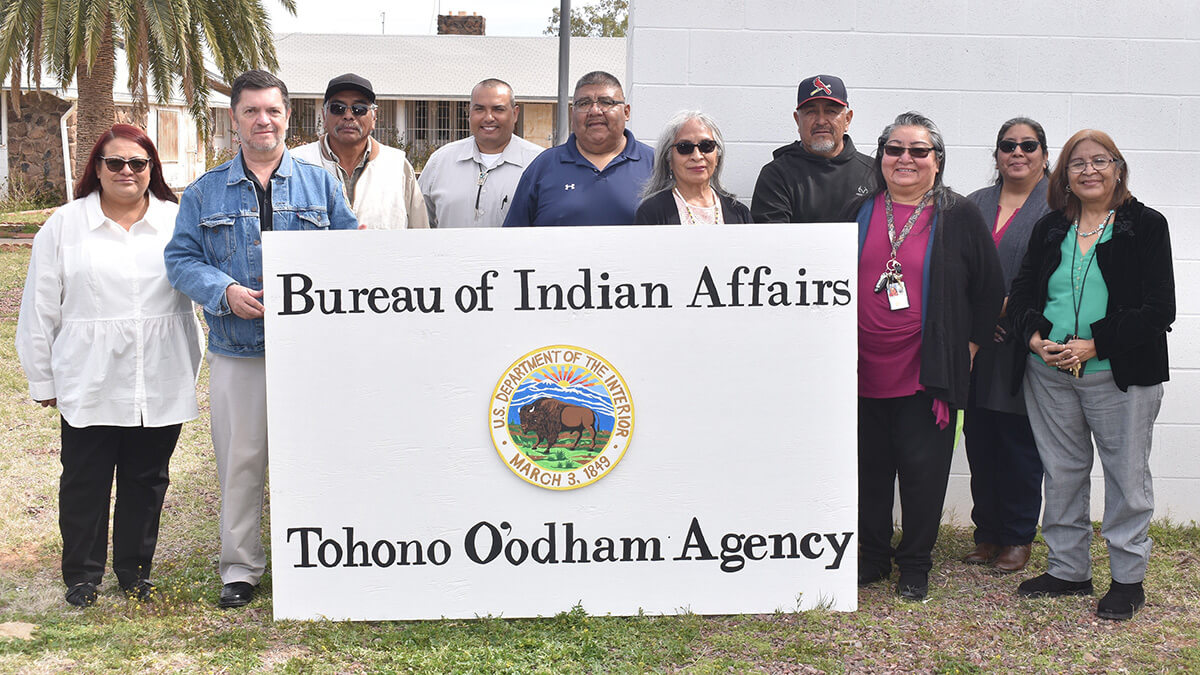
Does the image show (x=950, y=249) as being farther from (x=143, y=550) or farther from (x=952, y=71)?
(x=143, y=550)

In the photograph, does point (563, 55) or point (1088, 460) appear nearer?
point (1088, 460)

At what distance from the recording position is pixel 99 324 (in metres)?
3.95

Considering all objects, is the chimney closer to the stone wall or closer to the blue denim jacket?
the stone wall

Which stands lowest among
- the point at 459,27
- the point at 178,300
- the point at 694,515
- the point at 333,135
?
the point at 694,515

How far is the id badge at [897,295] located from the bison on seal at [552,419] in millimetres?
1137

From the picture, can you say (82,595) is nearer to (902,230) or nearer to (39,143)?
(902,230)

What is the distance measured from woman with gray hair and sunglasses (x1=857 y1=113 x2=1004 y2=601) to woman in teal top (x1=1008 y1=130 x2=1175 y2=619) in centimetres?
22

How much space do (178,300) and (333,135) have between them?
0.93 m

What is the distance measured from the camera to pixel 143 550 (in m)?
4.20

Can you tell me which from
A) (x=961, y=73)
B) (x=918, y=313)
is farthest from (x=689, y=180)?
(x=961, y=73)

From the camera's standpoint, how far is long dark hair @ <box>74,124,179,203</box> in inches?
157

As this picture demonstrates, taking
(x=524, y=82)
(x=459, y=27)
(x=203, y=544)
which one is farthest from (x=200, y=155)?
(x=203, y=544)

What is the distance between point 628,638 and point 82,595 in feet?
6.59

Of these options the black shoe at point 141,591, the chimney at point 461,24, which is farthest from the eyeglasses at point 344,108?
the chimney at point 461,24
